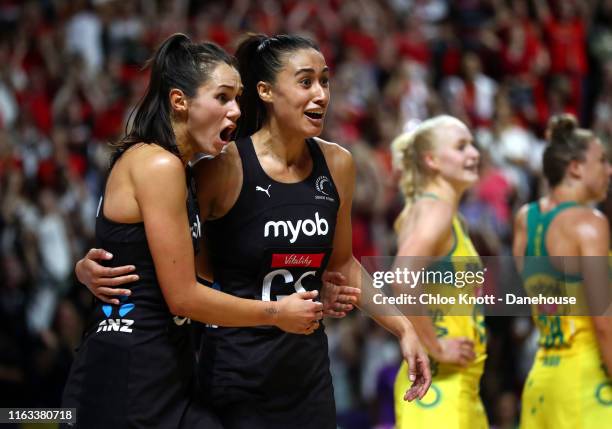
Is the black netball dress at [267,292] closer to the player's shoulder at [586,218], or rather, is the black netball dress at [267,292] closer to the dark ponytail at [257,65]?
the dark ponytail at [257,65]

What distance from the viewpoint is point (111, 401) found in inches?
140

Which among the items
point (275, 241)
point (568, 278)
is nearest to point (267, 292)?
point (275, 241)

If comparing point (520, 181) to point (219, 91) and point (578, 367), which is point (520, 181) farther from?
point (219, 91)

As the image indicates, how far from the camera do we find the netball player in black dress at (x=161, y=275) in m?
3.53

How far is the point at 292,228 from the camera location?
392 cm

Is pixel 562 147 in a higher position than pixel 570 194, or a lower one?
higher

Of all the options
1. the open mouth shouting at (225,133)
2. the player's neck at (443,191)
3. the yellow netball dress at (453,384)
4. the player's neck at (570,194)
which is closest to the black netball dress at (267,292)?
the open mouth shouting at (225,133)

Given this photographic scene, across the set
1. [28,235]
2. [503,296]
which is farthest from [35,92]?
[503,296]

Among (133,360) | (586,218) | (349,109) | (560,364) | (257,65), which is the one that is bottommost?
(133,360)

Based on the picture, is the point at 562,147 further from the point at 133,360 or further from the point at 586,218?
the point at 133,360

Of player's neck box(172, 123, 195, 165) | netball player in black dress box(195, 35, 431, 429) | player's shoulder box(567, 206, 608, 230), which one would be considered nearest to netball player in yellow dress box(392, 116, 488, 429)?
player's shoulder box(567, 206, 608, 230)

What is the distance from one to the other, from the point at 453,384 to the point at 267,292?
1.28 meters

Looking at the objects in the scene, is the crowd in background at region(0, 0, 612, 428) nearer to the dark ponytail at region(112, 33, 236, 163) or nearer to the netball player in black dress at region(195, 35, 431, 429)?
the netball player in black dress at region(195, 35, 431, 429)

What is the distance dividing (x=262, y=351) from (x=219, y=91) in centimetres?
105
